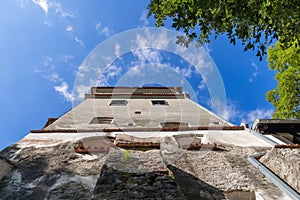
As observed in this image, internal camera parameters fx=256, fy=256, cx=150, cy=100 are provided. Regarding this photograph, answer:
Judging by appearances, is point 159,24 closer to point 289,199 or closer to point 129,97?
point 289,199

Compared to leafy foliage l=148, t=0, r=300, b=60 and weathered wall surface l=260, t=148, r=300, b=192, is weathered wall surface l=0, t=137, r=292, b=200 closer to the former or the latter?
weathered wall surface l=260, t=148, r=300, b=192

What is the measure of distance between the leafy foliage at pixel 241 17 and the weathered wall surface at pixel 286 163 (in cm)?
244

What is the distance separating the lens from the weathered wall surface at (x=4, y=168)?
5.20 meters

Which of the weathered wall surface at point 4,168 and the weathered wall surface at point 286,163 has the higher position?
the weathered wall surface at point 286,163

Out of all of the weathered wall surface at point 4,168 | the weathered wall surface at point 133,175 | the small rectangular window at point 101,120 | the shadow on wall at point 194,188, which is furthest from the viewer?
the small rectangular window at point 101,120

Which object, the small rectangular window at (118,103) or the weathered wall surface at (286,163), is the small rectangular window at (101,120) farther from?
the weathered wall surface at (286,163)

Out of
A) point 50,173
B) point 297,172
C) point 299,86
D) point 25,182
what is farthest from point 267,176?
point 299,86

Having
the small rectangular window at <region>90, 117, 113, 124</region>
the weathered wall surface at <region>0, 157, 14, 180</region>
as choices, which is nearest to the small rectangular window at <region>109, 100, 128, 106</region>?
the small rectangular window at <region>90, 117, 113, 124</region>

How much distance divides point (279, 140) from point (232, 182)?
434 cm

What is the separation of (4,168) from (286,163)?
593 cm

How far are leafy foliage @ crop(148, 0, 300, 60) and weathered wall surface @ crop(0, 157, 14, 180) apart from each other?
486cm

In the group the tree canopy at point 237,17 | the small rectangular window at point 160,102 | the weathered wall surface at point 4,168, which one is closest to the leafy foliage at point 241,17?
the tree canopy at point 237,17

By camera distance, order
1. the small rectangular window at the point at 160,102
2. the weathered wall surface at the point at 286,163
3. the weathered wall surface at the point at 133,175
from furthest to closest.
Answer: the small rectangular window at the point at 160,102, the weathered wall surface at the point at 286,163, the weathered wall surface at the point at 133,175

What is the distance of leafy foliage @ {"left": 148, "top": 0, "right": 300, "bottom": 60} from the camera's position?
561 cm
